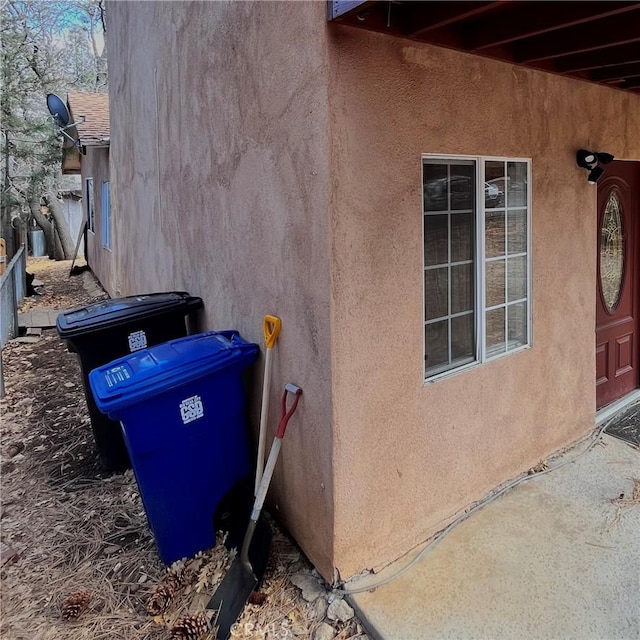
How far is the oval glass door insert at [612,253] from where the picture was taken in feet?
18.7

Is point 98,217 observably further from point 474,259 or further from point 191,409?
point 474,259

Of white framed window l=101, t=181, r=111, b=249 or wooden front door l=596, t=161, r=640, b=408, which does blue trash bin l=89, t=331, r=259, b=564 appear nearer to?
wooden front door l=596, t=161, r=640, b=408

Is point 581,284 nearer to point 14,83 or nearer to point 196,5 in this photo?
point 196,5

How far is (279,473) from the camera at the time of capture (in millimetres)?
3947

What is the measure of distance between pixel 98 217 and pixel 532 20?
1424 centimetres

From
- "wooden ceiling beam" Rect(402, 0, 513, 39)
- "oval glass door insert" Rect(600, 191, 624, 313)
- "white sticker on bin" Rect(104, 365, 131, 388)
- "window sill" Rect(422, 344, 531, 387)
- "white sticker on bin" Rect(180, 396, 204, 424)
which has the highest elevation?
"wooden ceiling beam" Rect(402, 0, 513, 39)

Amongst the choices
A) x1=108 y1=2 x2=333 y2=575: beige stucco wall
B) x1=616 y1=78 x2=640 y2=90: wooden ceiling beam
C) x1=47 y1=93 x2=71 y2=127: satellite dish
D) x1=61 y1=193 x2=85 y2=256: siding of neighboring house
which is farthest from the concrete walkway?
x1=61 y1=193 x2=85 y2=256: siding of neighboring house

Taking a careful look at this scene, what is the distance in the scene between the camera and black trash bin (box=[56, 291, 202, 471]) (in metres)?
4.70

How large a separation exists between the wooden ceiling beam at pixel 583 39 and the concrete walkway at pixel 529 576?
3.23 meters

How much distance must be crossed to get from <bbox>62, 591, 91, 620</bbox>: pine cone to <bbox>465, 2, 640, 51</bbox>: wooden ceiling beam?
4228mm

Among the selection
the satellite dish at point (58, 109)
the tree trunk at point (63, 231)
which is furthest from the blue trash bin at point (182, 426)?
the tree trunk at point (63, 231)

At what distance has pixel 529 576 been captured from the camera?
3.51m

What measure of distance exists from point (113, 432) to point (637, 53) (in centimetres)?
522

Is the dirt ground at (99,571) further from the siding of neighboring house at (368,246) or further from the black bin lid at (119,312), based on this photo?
the black bin lid at (119,312)
